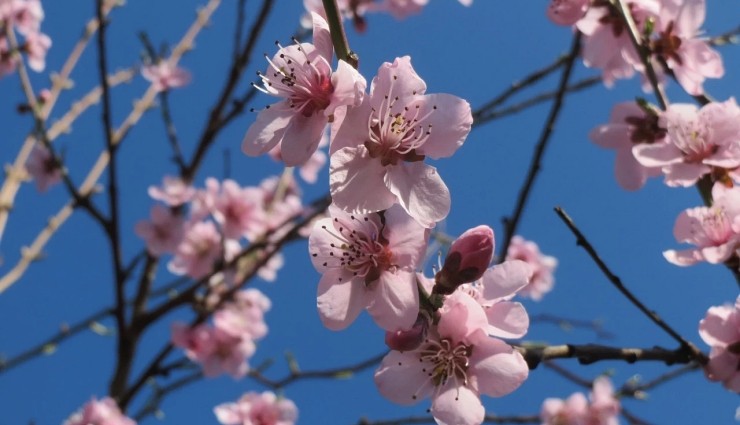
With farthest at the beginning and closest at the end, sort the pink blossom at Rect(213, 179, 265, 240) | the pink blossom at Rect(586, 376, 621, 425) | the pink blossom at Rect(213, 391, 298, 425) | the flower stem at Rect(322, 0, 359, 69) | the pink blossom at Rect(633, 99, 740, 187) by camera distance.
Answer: the pink blossom at Rect(213, 179, 265, 240)
the pink blossom at Rect(213, 391, 298, 425)
the pink blossom at Rect(586, 376, 621, 425)
the pink blossom at Rect(633, 99, 740, 187)
the flower stem at Rect(322, 0, 359, 69)

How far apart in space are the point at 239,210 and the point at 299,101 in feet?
8.48

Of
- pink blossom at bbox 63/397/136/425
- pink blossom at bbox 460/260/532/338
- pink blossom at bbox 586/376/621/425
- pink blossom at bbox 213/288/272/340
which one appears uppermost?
pink blossom at bbox 213/288/272/340

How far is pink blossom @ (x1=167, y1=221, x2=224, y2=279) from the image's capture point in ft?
11.9

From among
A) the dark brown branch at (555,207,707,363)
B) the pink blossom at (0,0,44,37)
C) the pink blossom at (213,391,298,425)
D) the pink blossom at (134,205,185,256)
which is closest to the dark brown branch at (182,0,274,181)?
the pink blossom at (134,205,185,256)

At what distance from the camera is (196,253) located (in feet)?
12.1

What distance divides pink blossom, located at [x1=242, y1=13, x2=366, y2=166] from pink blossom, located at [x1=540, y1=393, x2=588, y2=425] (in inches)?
100

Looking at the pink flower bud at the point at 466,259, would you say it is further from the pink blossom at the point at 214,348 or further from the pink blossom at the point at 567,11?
the pink blossom at the point at 214,348

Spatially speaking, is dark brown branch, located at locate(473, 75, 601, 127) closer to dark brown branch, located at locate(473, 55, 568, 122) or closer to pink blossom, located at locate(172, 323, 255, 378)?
dark brown branch, located at locate(473, 55, 568, 122)

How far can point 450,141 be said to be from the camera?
103 centimetres

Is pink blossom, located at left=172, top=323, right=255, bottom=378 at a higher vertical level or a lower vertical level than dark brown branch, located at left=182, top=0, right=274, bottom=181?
lower

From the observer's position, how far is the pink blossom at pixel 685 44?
5.67 feet

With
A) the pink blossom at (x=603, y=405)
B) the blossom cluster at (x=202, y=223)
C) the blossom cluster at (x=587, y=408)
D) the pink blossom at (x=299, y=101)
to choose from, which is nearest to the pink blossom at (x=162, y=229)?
the blossom cluster at (x=202, y=223)

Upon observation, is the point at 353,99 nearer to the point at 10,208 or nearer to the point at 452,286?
the point at 452,286

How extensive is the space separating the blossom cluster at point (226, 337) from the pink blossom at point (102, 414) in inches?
27.9
